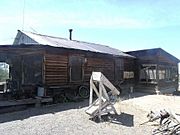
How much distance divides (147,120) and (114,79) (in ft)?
31.9

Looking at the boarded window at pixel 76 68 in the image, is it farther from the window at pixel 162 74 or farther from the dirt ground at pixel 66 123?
the window at pixel 162 74

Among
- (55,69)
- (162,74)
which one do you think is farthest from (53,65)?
(162,74)

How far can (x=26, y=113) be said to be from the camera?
36.3ft

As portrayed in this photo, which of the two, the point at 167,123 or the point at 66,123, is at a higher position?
the point at 167,123

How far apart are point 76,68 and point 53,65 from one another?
2.00m

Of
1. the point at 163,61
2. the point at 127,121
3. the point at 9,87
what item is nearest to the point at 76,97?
the point at 9,87

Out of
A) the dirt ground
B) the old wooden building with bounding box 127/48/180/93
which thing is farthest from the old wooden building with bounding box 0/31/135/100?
the old wooden building with bounding box 127/48/180/93

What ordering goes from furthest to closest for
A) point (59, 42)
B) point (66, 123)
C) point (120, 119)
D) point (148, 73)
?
1. point (148, 73)
2. point (59, 42)
3. point (120, 119)
4. point (66, 123)

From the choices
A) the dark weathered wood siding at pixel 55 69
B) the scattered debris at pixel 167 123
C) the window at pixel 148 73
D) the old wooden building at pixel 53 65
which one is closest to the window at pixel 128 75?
the window at pixel 148 73

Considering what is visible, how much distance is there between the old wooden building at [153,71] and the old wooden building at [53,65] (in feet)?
11.0

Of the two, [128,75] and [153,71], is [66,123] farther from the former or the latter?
[153,71]

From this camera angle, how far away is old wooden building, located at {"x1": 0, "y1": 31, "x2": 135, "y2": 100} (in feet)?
46.8

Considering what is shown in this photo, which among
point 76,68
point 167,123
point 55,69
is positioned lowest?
point 167,123

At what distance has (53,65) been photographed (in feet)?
48.5
